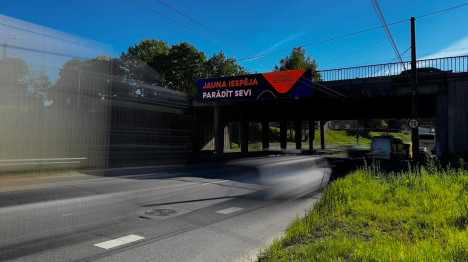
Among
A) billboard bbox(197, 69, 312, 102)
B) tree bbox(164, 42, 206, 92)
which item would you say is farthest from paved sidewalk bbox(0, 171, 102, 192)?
tree bbox(164, 42, 206, 92)

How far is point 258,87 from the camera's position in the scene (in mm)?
23828

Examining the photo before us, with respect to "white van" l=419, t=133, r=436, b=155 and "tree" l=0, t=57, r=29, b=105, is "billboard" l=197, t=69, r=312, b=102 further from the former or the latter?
"white van" l=419, t=133, r=436, b=155

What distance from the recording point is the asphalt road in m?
4.66

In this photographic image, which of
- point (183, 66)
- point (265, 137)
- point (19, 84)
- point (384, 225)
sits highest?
point (183, 66)

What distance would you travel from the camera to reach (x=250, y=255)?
4.60 m

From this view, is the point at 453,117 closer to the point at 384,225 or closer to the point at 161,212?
the point at 384,225

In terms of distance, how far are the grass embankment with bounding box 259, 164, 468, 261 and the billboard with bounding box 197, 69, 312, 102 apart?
1459 cm

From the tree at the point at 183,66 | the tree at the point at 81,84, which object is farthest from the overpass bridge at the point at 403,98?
the tree at the point at 183,66

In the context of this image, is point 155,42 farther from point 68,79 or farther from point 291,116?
point 68,79

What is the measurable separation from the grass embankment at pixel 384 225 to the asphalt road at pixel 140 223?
0.77 m

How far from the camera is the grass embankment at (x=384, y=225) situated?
3.64m

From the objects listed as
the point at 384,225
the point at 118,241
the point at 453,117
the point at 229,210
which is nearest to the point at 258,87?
the point at 453,117

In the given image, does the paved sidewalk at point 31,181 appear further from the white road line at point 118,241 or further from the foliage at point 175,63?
the foliage at point 175,63

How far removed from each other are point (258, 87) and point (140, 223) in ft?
61.3
